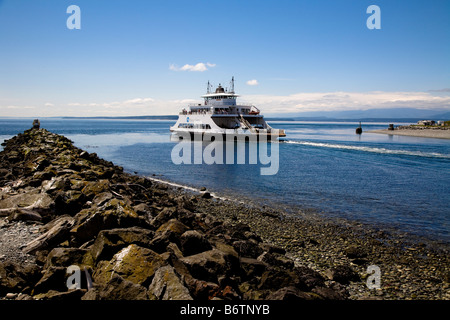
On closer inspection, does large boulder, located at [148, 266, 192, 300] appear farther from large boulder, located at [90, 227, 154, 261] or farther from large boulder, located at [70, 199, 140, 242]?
large boulder, located at [70, 199, 140, 242]

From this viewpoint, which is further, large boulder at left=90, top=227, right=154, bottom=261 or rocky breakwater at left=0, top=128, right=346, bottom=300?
large boulder at left=90, top=227, right=154, bottom=261

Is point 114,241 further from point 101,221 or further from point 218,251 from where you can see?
point 218,251

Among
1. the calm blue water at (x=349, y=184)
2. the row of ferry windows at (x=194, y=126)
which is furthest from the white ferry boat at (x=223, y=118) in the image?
the calm blue water at (x=349, y=184)

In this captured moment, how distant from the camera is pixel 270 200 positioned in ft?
54.0

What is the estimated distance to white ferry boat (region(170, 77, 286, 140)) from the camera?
53344 mm

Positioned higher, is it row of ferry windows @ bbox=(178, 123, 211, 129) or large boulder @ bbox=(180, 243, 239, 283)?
row of ferry windows @ bbox=(178, 123, 211, 129)

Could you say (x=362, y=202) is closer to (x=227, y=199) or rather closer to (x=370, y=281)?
(x=227, y=199)

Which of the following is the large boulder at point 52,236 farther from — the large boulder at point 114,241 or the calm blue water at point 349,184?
the calm blue water at point 349,184

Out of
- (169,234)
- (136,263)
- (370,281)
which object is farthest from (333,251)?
(136,263)

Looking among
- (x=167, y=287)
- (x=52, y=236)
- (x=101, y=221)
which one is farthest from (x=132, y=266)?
(x=52, y=236)

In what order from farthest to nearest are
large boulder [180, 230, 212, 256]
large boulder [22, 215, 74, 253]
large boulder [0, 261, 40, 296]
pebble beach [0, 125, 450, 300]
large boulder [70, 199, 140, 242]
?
large boulder [70, 199, 140, 242] < large boulder [180, 230, 212, 256] < large boulder [22, 215, 74, 253] < pebble beach [0, 125, 450, 300] < large boulder [0, 261, 40, 296]

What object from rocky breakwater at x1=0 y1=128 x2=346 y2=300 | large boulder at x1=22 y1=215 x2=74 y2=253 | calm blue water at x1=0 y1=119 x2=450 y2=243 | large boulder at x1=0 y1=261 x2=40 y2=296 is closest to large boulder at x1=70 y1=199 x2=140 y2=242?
rocky breakwater at x1=0 y1=128 x2=346 y2=300
